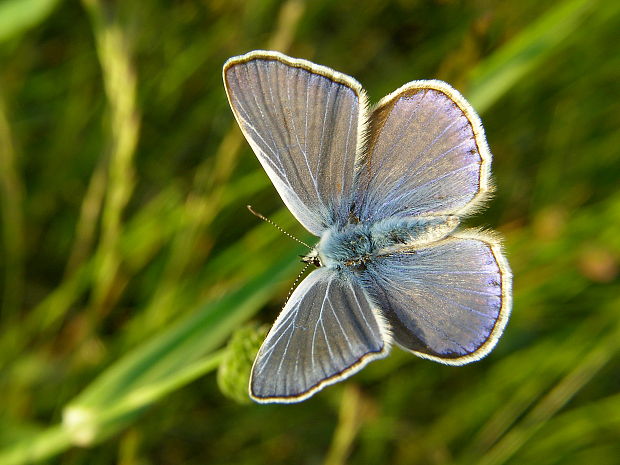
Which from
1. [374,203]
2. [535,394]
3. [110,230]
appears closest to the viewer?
[374,203]

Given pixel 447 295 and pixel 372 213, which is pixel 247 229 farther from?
pixel 447 295

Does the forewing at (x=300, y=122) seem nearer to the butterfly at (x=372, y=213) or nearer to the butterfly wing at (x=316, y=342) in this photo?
the butterfly at (x=372, y=213)

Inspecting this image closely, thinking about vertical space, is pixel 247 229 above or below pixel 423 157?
below

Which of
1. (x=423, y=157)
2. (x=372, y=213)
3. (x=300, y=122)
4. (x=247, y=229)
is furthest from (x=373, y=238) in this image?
(x=247, y=229)

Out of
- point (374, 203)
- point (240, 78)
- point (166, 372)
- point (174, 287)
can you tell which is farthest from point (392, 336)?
point (174, 287)

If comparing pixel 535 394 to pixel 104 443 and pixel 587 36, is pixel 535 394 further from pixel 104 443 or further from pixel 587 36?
pixel 104 443
